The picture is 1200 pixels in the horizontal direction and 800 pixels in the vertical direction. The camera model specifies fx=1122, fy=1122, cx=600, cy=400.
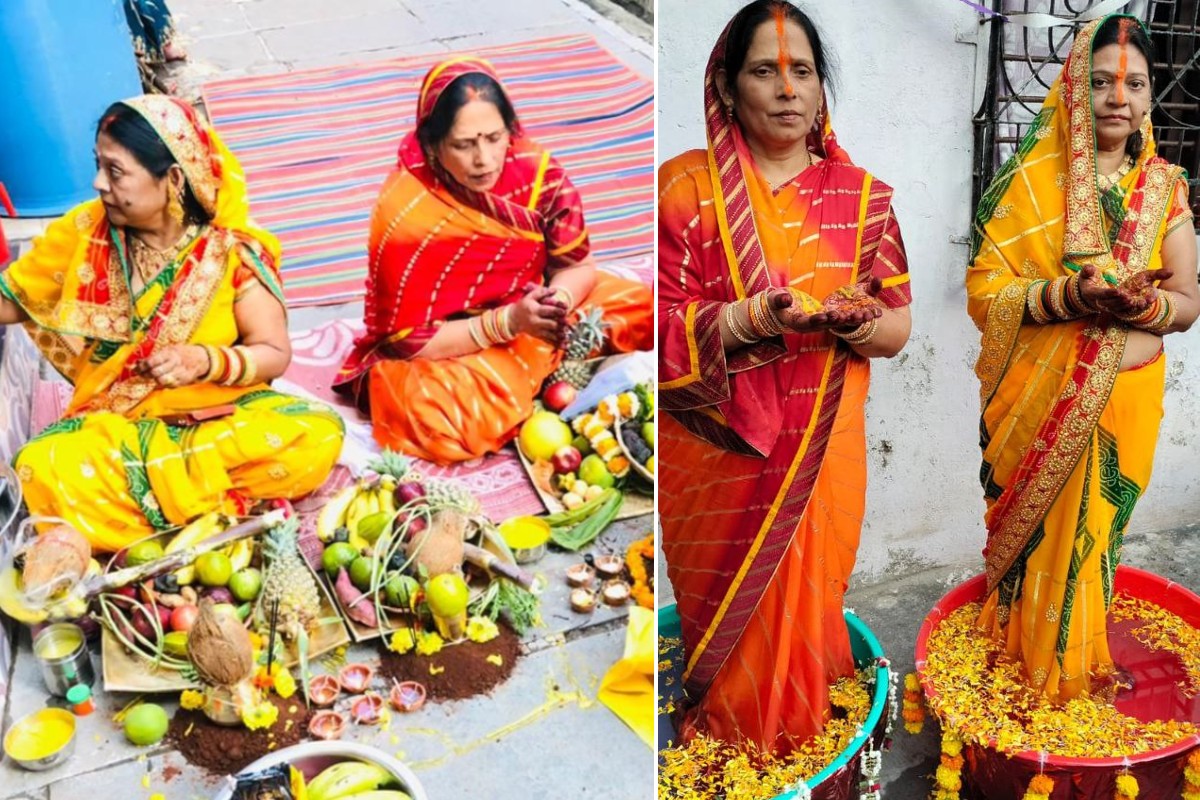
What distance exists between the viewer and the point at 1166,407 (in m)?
3.80

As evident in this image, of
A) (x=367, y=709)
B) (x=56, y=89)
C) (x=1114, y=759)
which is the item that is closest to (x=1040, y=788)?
(x=1114, y=759)

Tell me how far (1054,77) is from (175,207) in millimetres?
2458

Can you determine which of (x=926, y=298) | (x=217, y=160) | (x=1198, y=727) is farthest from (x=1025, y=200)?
(x=217, y=160)

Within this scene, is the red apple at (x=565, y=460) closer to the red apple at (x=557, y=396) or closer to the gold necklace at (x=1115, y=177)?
the red apple at (x=557, y=396)

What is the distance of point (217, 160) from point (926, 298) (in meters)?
1.95

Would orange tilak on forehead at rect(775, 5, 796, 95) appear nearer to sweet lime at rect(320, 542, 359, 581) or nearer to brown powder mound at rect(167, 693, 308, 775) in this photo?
sweet lime at rect(320, 542, 359, 581)

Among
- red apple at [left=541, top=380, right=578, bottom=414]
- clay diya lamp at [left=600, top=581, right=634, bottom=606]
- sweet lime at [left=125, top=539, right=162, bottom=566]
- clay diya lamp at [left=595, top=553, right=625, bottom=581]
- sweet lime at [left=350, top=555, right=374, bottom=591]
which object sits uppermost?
red apple at [left=541, top=380, right=578, bottom=414]

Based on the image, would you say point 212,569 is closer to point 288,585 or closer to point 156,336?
point 288,585

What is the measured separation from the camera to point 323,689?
8.75 ft

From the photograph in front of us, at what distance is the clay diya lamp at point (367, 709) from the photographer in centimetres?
262

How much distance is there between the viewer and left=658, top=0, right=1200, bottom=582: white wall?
9.00ft

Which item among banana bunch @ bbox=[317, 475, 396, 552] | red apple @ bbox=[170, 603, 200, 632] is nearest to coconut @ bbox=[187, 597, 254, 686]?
red apple @ bbox=[170, 603, 200, 632]

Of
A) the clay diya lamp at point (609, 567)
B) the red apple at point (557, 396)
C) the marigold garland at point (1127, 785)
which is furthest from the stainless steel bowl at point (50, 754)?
the marigold garland at point (1127, 785)

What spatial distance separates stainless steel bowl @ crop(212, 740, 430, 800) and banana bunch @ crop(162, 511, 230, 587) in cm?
48
